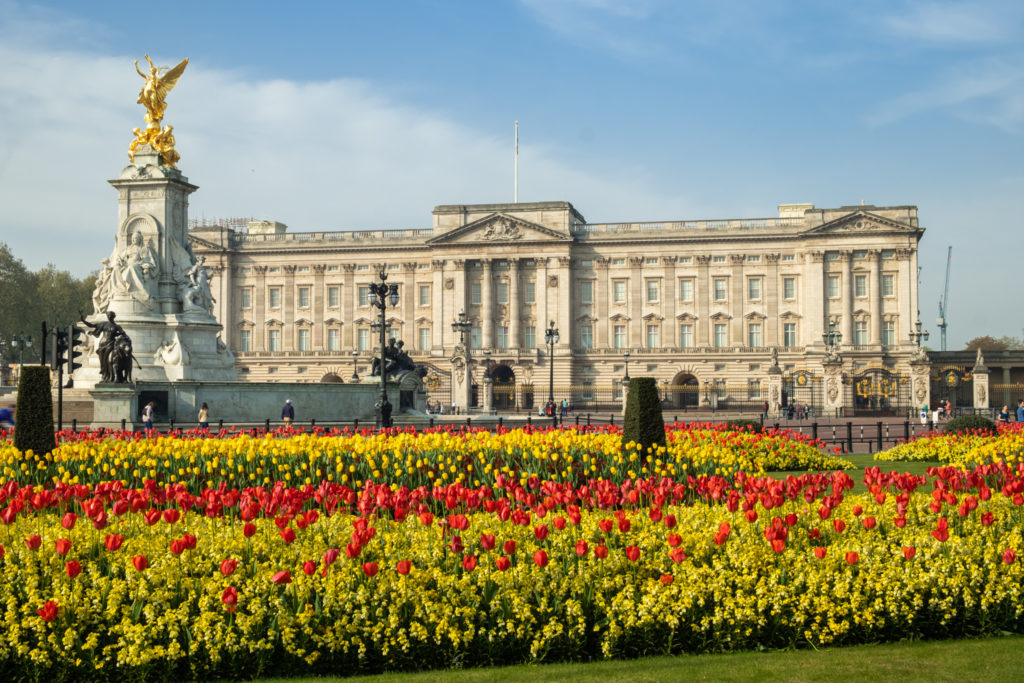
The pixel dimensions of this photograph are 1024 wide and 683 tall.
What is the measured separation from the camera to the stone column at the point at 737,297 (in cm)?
8512

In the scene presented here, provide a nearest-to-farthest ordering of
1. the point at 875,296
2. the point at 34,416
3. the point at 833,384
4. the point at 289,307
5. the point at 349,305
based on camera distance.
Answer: the point at 34,416 → the point at 833,384 → the point at 875,296 → the point at 349,305 → the point at 289,307

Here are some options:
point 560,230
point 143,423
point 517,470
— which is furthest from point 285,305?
point 517,470

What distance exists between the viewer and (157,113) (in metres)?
36.1

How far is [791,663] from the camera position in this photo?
7.78 meters

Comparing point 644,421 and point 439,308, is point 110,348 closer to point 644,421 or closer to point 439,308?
point 644,421

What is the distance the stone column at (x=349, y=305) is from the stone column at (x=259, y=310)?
281 inches

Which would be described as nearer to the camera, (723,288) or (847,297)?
(847,297)

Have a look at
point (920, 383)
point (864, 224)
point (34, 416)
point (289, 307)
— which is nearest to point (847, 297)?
point (864, 224)

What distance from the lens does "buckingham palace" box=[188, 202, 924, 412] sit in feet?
269

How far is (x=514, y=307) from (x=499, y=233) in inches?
241

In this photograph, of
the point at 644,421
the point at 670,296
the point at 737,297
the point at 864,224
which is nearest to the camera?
the point at 644,421

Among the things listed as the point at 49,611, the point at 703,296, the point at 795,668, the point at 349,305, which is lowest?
the point at 795,668

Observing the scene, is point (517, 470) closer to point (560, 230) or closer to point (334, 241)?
point (560, 230)

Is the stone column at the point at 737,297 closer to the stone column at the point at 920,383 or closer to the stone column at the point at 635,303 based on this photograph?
the stone column at the point at 635,303
